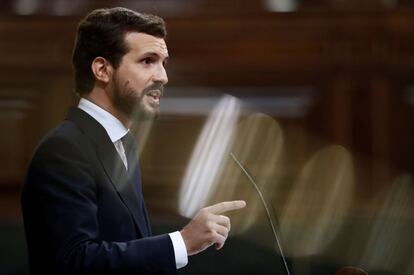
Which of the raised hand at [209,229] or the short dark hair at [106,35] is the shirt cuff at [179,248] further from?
the short dark hair at [106,35]

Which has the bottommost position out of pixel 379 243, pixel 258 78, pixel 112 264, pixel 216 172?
pixel 379 243

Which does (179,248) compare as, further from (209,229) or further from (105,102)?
(105,102)

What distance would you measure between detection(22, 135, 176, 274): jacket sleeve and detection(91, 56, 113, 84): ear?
0.35 ft

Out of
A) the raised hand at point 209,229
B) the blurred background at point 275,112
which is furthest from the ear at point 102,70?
the blurred background at point 275,112

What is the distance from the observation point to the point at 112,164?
3.14 ft

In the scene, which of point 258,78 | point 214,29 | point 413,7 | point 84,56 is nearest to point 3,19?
point 214,29

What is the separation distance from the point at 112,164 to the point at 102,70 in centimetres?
13

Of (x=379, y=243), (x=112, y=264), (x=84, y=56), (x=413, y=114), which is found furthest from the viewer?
(x=413, y=114)

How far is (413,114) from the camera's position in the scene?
1787 mm

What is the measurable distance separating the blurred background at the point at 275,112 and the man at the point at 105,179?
0.72 meters

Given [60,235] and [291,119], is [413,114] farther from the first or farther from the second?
[60,235]

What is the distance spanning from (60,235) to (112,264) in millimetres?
73

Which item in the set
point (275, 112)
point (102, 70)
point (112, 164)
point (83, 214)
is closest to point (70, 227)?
point (83, 214)

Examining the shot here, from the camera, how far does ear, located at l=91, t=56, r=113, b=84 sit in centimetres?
97
